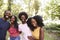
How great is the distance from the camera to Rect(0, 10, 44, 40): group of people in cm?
164

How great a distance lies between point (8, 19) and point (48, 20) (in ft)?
1.52

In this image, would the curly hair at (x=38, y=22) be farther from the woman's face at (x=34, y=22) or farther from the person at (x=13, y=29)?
the person at (x=13, y=29)

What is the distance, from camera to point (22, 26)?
1.66 meters

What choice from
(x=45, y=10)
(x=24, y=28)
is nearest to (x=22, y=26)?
(x=24, y=28)

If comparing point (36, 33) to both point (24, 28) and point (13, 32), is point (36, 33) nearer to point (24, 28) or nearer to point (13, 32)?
point (24, 28)

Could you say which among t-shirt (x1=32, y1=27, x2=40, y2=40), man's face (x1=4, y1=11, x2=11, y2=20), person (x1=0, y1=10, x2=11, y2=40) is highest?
man's face (x1=4, y1=11, x2=11, y2=20)

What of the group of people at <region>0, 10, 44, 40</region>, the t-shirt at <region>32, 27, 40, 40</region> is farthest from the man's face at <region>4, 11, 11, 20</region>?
the t-shirt at <region>32, 27, 40, 40</region>

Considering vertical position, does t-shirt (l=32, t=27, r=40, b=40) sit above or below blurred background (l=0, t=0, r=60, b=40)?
below

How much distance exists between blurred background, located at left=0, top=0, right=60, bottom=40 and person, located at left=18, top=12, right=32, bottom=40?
53 mm

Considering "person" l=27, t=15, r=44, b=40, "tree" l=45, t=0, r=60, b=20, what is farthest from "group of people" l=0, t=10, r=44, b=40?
"tree" l=45, t=0, r=60, b=20

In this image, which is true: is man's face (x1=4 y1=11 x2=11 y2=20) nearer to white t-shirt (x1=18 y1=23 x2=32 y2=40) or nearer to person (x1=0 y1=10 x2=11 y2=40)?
person (x1=0 y1=10 x2=11 y2=40)

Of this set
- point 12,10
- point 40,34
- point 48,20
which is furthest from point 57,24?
point 12,10

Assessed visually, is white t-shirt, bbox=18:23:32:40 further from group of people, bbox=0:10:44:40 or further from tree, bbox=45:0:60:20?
tree, bbox=45:0:60:20

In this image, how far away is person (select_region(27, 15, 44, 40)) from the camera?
5.35 feet
